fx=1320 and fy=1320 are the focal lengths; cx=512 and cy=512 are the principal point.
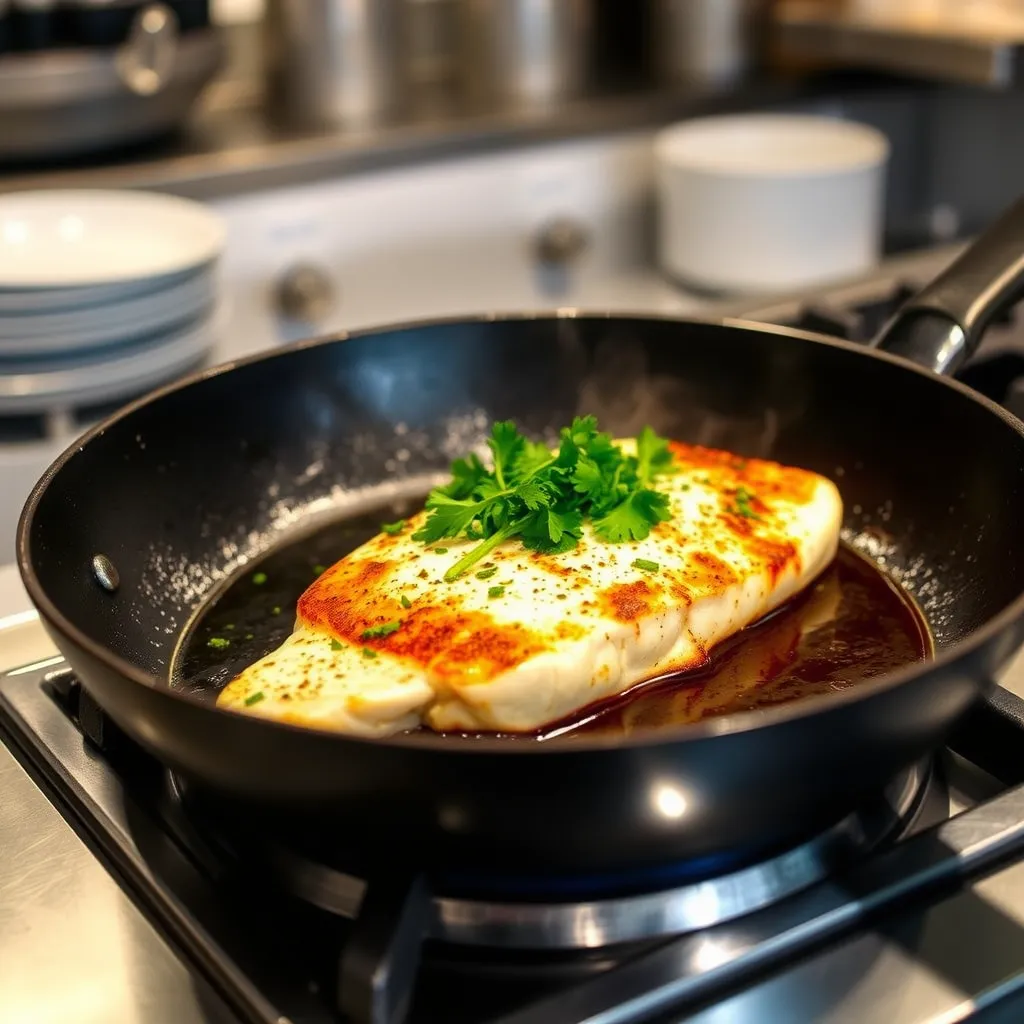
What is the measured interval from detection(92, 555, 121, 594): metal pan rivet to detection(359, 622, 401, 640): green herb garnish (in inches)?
8.4

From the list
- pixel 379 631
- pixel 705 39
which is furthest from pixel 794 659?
pixel 705 39

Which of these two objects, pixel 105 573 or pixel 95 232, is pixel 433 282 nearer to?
pixel 95 232

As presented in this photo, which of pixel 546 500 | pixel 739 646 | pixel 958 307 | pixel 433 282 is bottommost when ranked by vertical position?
pixel 433 282

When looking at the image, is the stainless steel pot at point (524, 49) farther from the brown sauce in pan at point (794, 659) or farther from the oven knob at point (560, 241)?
the brown sauce in pan at point (794, 659)

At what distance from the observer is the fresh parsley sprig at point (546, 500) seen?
1021mm

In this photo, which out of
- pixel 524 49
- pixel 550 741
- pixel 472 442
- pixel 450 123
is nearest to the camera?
pixel 550 741

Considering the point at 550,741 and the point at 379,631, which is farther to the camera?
the point at 379,631

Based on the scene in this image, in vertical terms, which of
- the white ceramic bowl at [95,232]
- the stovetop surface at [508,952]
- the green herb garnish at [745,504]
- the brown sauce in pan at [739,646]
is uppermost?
the white ceramic bowl at [95,232]

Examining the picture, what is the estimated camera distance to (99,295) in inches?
59.4

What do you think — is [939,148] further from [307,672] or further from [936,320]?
[307,672]

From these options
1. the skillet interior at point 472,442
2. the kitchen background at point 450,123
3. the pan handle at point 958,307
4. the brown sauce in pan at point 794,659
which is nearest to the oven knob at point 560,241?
the kitchen background at point 450,123

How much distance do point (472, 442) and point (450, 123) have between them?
108cm

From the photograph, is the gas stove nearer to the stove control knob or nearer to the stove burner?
the stove burner

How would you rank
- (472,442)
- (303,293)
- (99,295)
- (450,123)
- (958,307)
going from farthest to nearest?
1. (450,123)
2. (303,293)
3. (99,295)
4. (472,442)
5. (958,307)
